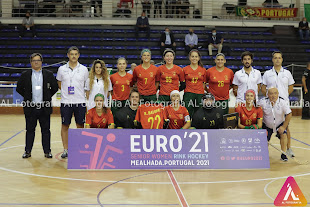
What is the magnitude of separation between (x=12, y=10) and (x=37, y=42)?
2.81m

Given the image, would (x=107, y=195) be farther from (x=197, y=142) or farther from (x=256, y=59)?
(x=256, y=59)

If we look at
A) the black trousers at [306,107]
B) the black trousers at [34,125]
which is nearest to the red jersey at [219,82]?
the black trousers at [34,125]

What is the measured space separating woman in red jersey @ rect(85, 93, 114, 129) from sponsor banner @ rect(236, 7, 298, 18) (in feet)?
48.5

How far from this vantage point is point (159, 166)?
23.1 ft

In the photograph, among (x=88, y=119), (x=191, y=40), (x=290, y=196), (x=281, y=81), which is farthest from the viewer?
(x=191, y=40)

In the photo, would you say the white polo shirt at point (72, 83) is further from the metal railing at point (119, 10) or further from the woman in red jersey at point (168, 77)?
the metal railing at point (119, 10)

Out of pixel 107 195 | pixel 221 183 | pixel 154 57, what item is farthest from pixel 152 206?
pixel 154 57

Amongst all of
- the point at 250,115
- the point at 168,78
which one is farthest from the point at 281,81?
the point at 168,78

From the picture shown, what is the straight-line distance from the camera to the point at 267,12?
21156 mm

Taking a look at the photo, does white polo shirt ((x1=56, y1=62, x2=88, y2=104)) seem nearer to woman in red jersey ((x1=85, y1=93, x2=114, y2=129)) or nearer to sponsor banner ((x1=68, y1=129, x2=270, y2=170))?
woman in red jersey ((x1=85, y1=93, x2=114, y2=129))

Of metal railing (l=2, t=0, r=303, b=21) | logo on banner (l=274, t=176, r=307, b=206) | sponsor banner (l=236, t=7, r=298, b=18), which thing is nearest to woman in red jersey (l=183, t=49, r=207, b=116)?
logo on banner (l=274, t=176, r=307, b=206)

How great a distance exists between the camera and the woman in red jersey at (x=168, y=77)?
8.02 metres

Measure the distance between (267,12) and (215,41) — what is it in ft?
11.8

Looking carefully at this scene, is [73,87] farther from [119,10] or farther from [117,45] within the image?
[119,10]
